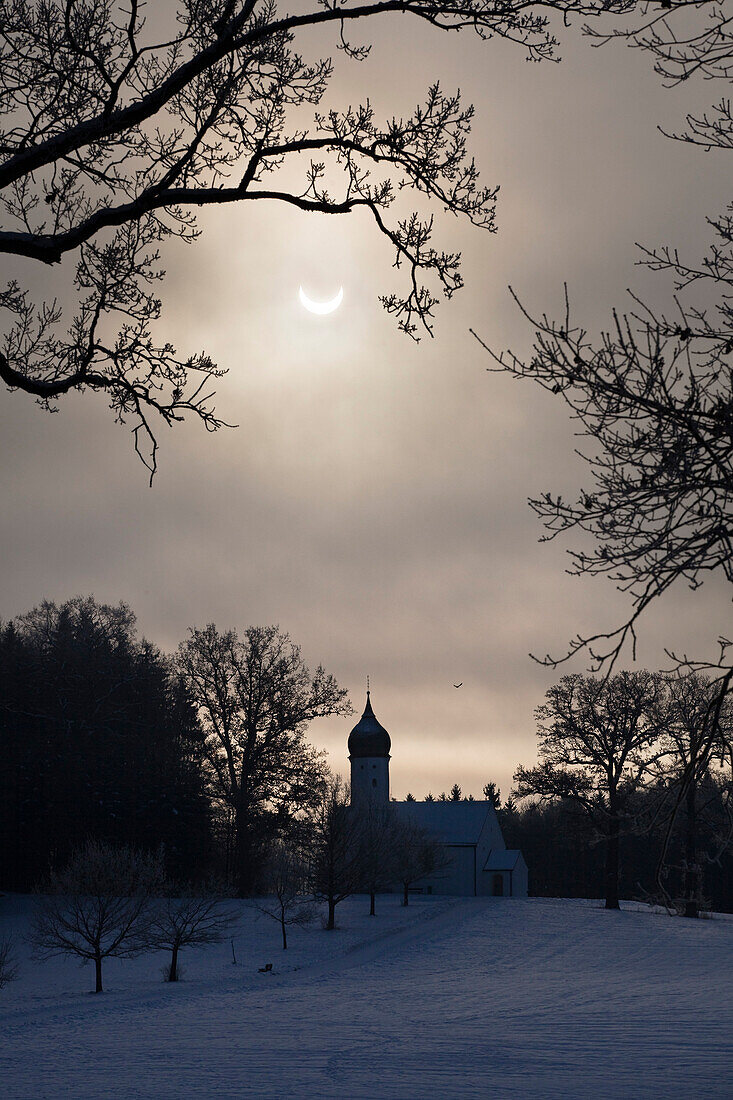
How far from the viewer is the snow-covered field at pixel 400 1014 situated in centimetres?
1205

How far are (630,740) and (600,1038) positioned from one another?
99.5 feet

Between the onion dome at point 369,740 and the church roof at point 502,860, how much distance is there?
1028 cm

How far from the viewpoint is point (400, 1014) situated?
840 inches

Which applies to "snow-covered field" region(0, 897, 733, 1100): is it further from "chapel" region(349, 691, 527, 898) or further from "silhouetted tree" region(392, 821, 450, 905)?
"chapel" region(349, 691, 527, 898)

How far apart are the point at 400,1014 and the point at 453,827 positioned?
183 ft

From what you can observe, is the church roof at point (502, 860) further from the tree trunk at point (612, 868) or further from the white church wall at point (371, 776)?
the tree trunk at point (612, 868)

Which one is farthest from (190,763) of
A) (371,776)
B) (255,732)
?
(371,776)

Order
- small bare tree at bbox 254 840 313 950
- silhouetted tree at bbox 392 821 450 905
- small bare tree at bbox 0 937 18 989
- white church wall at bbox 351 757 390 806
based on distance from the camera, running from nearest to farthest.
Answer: small bare tree at bbox 0 937 18 989 < small bare tree at bbox 254 840 313 950 < silhouetted tree at bbox 392 821 450 905 < white church wall at bbox 351 757 390 806

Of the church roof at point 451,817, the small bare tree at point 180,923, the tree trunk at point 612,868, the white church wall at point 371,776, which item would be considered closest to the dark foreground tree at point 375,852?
the tree trunk at point 612,868

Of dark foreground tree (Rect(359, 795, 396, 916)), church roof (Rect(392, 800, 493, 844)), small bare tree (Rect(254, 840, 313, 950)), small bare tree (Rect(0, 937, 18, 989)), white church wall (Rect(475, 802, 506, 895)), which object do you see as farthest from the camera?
church roof (Rect(392, 800, 493, 844))

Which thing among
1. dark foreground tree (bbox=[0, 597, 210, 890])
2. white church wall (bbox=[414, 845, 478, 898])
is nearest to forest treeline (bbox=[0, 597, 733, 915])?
dark foreground tree (bbox=[0, 597, 210, 890])

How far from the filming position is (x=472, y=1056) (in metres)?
13.8

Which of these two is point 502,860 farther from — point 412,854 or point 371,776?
point 412,854

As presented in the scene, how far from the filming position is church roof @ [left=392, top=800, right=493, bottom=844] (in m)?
74.6
